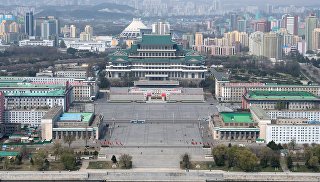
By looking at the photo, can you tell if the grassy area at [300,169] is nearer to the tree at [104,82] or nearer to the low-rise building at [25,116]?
the low-rise building at [25,116]

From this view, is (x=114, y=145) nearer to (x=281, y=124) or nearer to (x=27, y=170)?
(x=27, y=170)

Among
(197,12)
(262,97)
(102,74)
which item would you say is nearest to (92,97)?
(102,74)

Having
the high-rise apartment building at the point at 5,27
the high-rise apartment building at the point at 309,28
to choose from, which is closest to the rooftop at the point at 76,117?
the high-rise apartment building at the point at 309,28

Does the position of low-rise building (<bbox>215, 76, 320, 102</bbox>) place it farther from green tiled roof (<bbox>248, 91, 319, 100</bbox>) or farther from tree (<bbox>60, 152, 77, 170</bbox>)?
tree (<bbox>60, 152, 77, 170</bbox>)

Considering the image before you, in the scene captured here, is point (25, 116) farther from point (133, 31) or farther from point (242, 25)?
point (242, 25)

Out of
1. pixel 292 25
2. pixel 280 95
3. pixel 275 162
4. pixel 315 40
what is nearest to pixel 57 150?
pixel 275 162

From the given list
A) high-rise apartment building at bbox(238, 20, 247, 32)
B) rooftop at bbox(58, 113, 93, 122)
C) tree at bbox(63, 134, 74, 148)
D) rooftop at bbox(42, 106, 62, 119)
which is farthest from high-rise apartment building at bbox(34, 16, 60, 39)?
tree at bbox(63, 134, 74, 148)

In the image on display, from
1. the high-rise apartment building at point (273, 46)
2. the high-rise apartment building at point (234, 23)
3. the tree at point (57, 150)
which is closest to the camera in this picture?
the tree at point (57, 150)

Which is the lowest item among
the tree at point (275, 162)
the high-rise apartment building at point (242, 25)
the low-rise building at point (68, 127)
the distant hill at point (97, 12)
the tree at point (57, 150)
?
the tree at point (275, 162)

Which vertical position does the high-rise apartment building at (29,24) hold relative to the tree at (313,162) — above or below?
above
